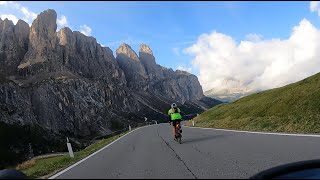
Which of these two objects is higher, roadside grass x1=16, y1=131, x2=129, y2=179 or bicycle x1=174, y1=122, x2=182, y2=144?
bicycle x1=174, y1=122, x2=182, y2=144

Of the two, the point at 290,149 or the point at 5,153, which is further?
the point at 5,153

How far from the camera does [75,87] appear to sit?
650 ft

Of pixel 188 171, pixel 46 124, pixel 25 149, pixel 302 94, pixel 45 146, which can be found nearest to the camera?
pixel 188 171

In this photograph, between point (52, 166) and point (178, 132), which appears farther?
point (178, 132)

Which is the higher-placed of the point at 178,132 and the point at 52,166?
the point at 178,132

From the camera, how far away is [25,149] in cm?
11962

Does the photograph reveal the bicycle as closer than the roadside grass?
No

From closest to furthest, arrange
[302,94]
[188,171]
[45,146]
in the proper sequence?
[188,171] < [302,94] < [45,146]

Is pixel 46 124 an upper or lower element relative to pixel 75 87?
lower

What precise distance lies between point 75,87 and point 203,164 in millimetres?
192316

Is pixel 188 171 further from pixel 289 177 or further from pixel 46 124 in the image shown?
pixel 46 124

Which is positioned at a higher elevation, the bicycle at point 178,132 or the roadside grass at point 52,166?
the bicycle at point 178,132

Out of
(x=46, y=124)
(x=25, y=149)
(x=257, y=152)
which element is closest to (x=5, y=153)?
(x=25, y=149)

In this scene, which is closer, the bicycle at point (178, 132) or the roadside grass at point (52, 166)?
the roadside grass at point (52, 166)
